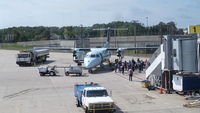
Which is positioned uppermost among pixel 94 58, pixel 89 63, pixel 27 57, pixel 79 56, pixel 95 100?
pixel 79 56

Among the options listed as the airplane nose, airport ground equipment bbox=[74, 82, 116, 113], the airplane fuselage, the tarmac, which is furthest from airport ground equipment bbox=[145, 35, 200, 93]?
the airplane fuselage

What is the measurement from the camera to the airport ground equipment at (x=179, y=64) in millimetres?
24250

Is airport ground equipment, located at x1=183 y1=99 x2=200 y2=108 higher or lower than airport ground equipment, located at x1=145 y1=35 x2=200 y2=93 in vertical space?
lower

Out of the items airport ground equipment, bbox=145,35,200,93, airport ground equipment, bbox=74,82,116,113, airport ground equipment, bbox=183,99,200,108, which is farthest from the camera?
airport ground equipment, bbox=145,35,200,93

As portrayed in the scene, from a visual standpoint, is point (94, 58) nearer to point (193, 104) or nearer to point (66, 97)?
point (66, 97)

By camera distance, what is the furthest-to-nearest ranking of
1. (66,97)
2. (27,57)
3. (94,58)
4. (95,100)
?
(27,57), (94,58), (66,97), (95,100)

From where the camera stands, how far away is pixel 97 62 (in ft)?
145

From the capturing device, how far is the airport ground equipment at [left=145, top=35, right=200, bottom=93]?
24250 mm

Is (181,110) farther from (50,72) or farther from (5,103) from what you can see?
(50,72)

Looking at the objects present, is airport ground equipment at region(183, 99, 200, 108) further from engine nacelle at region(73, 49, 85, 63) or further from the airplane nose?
engine nacelle at region(73, 49, 85, 63)

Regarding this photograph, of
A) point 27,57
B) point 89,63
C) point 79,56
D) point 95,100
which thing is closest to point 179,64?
point 95,100

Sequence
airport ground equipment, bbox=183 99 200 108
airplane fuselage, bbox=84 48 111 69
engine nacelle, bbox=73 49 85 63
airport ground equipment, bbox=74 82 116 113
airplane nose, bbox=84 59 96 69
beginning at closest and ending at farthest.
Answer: airport ground equipment, bbox=74 82 116 113 → airport ground equipment, bbox=183 99 200 108 → airplane nose, bbox=84 59 96 69 → airplane fuselage, bbox=84 48 111 69 → engine nacelle, bbox=73 49 85 63

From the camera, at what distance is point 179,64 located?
2522 cm

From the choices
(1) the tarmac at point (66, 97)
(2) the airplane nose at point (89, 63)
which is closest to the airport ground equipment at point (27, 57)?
(2) the airplane nose at point (89, 63)
